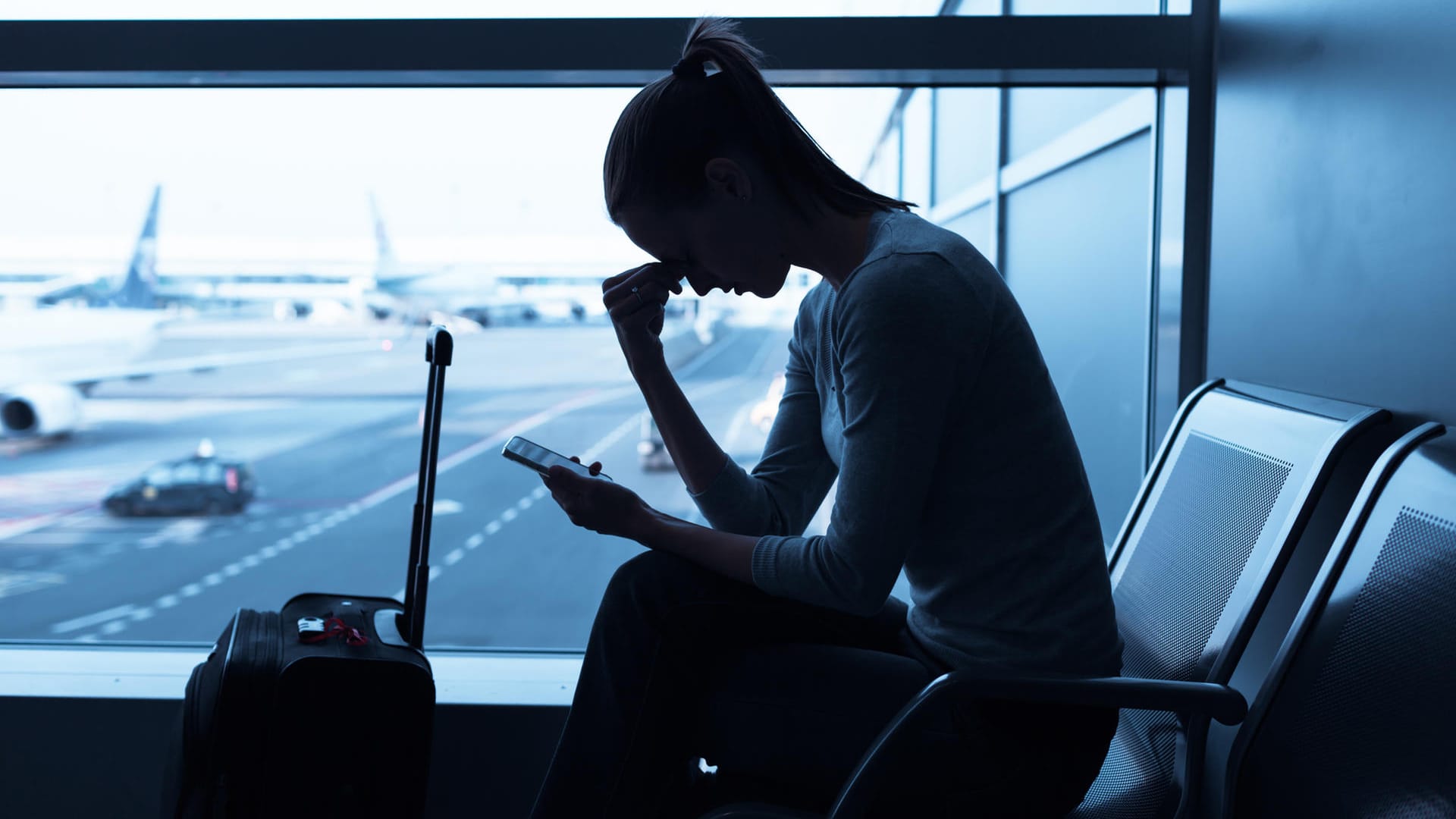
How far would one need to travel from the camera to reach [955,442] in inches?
36.9

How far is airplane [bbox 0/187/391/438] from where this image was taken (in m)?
2.10

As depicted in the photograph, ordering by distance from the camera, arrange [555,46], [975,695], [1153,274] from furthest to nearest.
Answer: [1153,274] → [555,46] → [975,695]

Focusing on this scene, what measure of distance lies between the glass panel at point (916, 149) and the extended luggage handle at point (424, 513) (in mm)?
1167

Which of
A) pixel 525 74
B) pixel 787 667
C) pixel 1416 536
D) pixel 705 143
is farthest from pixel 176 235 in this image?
pixel 1416 536

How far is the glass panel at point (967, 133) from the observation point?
237 centimetres

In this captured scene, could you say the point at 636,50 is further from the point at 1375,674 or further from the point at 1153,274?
the point at 1375,674

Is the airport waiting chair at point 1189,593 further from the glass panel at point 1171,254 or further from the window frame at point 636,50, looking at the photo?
the window frame at point 636,50

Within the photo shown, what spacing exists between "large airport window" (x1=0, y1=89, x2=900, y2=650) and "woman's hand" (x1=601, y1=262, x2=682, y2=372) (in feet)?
1.55

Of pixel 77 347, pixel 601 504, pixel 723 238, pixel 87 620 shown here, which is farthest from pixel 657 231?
pixel 77 347

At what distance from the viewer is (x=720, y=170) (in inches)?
38.9

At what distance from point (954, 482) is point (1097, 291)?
128 centimetres

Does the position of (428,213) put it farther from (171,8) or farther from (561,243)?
(171,8)

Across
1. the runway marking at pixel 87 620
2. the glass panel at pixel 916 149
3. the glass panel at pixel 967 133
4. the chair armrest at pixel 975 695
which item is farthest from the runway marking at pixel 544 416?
the chair armrest at pixel 975 695

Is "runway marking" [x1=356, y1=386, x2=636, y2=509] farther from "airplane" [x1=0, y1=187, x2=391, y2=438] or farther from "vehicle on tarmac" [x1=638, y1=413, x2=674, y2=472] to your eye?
"airplane" [x1=0, y1=187, x2=391, y2=438]
